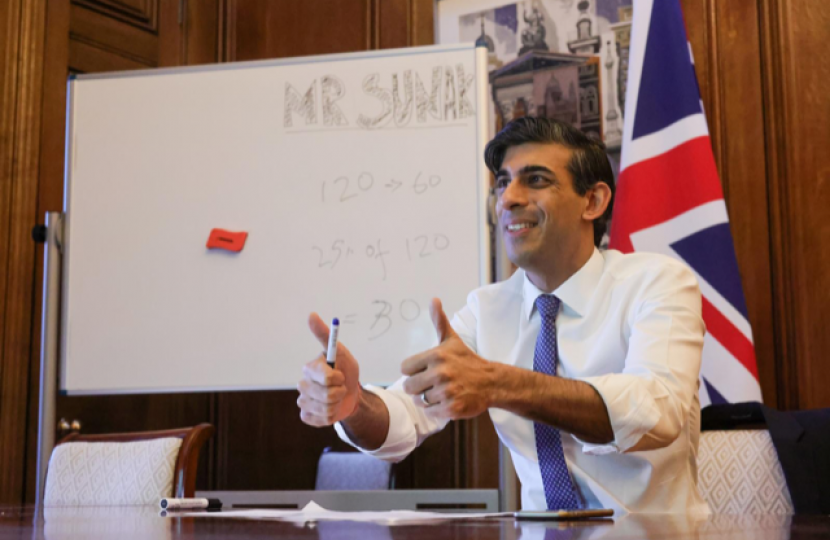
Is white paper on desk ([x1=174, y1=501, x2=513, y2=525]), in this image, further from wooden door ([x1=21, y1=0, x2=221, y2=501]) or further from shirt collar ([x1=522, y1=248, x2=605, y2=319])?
wooden door ([x1=21, y1=0, x2=221, y2=501])

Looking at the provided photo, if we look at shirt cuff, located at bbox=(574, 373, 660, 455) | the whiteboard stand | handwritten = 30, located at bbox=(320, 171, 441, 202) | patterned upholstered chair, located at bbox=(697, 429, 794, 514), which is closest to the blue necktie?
shirt cuff, located at bbox=(574, 373, 660, 455)

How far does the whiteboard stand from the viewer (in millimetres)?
2877

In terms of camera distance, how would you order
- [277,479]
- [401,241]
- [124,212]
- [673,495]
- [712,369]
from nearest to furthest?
[673,495], [712,369], [401,241], [124,212], [277,479]

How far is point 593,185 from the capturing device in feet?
7.03

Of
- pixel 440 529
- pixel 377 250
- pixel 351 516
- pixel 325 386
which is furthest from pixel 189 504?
pixel 377 250

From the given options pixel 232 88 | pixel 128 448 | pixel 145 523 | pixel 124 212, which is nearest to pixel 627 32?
pixel 232 88

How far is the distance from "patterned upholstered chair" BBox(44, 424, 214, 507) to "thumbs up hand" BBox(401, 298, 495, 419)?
3.17ft

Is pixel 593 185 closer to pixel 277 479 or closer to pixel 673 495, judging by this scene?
pixel 673 495

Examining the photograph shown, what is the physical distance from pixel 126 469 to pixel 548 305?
1.12 metres

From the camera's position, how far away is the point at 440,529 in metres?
0.99

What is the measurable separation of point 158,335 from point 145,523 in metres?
1.92

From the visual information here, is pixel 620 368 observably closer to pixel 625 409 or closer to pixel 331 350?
pixel 625 409

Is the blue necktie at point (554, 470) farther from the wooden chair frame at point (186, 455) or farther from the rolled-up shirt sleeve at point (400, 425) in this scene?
the wooden chair frame at point (186, 455)

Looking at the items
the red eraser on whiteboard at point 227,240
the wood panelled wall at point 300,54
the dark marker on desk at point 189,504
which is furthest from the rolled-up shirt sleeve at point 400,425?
the wood panelled wall at point 300,54
